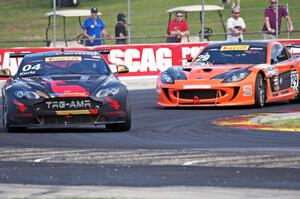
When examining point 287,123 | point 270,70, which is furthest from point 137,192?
point 270,70

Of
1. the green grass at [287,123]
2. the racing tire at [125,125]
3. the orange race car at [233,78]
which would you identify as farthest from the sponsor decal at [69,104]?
the orange race car at [233,78]

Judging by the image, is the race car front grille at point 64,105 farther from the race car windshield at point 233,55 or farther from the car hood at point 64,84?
the race car windshield at point 233,55

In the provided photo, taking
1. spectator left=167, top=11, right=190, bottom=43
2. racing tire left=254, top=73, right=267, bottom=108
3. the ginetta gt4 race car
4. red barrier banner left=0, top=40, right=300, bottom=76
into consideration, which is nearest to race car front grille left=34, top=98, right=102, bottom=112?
the ginetta gt4 race car

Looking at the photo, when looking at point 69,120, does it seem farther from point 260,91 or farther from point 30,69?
point 260,91

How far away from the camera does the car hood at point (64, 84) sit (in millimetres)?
15414

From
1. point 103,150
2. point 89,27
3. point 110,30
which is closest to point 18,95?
point 103,150

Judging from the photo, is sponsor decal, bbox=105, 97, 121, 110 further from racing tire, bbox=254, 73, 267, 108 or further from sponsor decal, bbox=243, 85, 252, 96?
racing tire, bbox=254, 73, 267, 108

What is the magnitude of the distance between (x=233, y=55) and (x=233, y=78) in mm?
1341

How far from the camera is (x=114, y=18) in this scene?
3116 cm

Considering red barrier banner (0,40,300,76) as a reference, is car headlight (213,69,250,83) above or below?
above

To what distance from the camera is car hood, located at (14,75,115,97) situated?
15.4 meters

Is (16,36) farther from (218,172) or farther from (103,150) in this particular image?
(218,172)

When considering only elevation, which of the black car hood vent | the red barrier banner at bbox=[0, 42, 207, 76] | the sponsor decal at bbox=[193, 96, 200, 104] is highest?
the black car hood vent

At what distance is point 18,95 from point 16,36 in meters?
14.9
